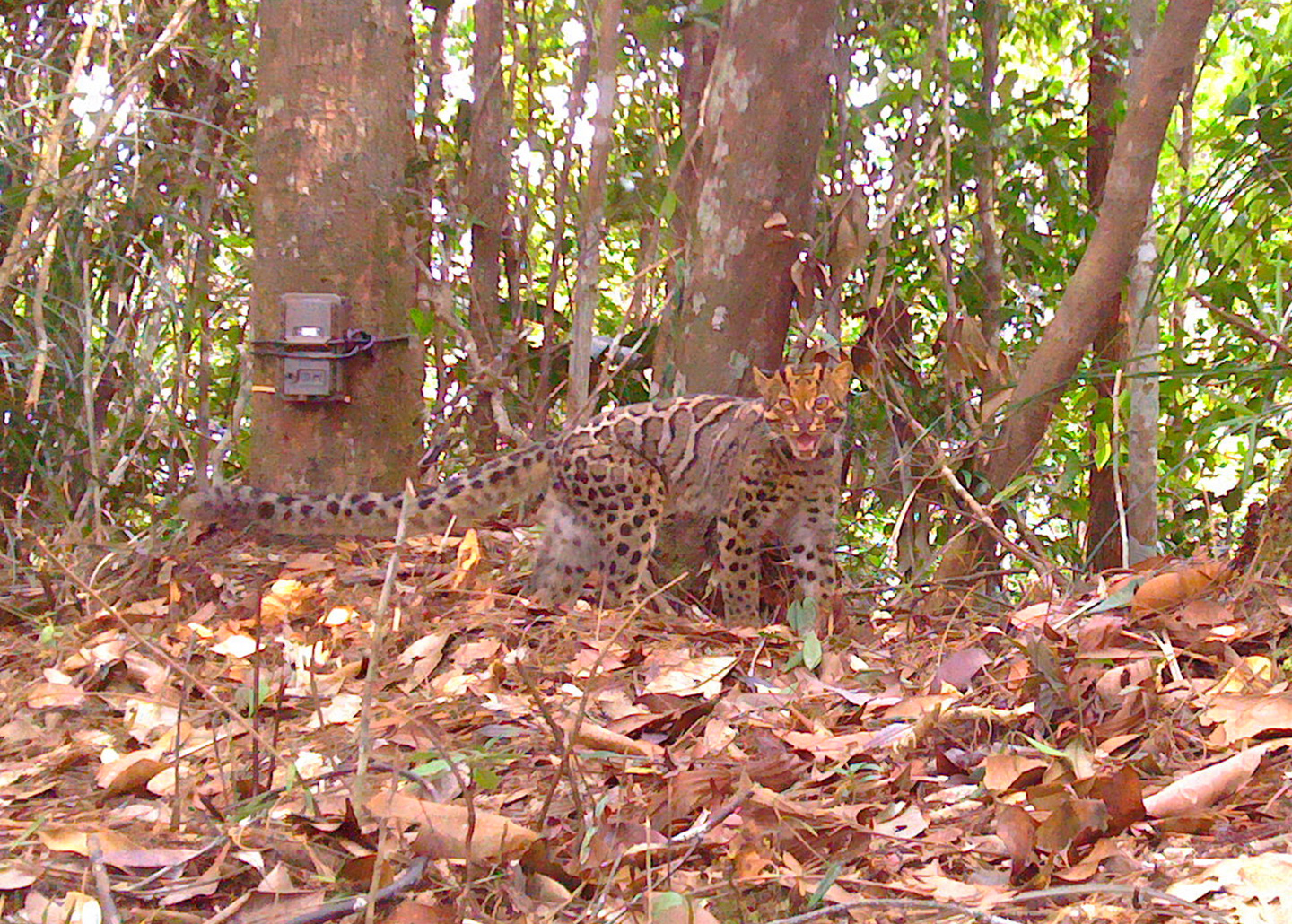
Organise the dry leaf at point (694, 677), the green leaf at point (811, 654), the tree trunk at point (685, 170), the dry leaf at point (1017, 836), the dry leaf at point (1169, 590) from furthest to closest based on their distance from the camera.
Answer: the tree trunk at point (685, 170) → the green leaf at point (811, 654) → the dry leaf at point (694, 677) → the dry leaf at point (1169, 590) → the dry leaf at point (1017, 836)

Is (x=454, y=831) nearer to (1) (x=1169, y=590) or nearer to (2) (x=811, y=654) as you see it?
(2) (x=811, y=654)

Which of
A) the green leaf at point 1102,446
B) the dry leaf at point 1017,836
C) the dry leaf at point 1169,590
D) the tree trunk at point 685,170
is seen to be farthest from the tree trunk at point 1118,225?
the dry leaf at point 1017,836

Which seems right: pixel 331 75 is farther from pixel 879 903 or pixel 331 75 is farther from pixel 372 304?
pixel 879 903

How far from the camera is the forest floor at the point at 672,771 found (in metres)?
2.11

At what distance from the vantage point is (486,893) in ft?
7.14

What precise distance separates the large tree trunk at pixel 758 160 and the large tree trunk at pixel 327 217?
4.18 ft

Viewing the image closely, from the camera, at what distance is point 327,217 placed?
16.8 ft

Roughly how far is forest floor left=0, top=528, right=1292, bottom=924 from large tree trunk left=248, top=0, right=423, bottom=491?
1196 millimetres

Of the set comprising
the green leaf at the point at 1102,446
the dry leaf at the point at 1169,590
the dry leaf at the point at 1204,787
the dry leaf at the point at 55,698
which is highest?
the green leaf at the point at 1102,446

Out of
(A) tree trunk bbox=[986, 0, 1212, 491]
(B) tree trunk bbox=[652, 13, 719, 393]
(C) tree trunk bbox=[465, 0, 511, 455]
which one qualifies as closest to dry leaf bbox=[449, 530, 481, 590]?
(B) tree trunk bbox=[652, 13, 719, 393]

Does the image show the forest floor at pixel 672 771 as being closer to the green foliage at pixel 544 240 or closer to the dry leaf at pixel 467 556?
the dry leaf at pixel 467 556

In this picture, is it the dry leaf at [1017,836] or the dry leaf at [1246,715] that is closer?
the dry leaf at [1017,836]

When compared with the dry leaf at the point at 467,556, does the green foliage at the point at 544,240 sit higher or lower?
higher

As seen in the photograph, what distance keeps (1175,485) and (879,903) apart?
5.69 meters
